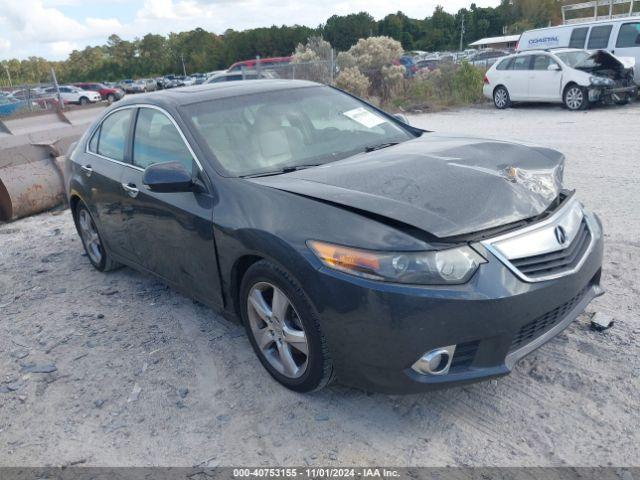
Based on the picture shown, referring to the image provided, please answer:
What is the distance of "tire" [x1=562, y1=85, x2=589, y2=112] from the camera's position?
14023mm

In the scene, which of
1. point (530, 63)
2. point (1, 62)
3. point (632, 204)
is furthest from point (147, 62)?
point (632, 204)

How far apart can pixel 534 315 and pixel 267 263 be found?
1.34 m

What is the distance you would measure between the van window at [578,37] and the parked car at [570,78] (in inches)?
69.2

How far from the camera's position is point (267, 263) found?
2.97 m

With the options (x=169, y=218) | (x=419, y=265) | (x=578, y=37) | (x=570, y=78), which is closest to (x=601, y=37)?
(x=578, y=37)

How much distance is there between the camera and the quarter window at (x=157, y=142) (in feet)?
12.0

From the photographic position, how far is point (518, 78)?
1566 centimetres

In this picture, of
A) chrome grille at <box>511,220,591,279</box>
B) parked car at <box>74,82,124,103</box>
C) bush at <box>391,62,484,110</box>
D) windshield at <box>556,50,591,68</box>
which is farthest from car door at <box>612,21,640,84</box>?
parked car at <box>74,82,124,103</box>

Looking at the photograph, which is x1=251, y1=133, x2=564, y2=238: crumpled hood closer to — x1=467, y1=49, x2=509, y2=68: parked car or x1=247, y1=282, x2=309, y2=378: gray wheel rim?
x1=247, y1=282, x2=309, y2=378: gray wheel rim

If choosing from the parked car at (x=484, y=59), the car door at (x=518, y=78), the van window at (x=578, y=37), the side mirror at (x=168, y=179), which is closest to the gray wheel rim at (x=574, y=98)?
the car door at (x=518, y=78)

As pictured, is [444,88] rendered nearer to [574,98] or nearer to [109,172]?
[574,98]

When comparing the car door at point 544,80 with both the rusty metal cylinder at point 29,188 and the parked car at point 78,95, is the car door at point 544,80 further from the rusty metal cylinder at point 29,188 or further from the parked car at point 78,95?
the parked car at point 78,95

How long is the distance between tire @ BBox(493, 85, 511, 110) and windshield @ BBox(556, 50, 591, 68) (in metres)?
1.73

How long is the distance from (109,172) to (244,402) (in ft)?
7.62
